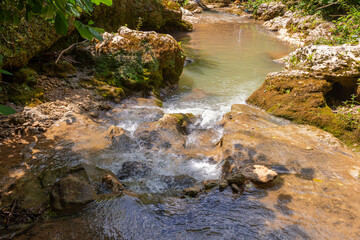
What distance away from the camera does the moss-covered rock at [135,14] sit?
8.18m

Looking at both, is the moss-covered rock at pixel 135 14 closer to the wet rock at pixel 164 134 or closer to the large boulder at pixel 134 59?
the large boulder at pixel 134 59

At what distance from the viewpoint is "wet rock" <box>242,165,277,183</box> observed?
3316mm

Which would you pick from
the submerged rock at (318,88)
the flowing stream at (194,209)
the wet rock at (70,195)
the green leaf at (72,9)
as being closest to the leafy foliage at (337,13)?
the submerged rock at (318,88)

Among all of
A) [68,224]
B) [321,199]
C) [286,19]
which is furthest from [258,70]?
[286,19]

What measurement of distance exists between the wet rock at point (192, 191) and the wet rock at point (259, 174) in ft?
2.47

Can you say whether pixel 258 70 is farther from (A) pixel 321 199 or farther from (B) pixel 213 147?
(A) pixel 321 199

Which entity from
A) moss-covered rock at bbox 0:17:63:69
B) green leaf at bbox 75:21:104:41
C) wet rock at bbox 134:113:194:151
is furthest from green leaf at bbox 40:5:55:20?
moss-covered rock at bbox 0:17:63:69

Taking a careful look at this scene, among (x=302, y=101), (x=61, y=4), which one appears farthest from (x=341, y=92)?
(x=61, y=4)

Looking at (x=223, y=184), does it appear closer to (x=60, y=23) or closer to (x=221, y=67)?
(x=60, y=23)

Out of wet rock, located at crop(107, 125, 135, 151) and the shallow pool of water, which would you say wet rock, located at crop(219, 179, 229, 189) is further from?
the shallow pool of water

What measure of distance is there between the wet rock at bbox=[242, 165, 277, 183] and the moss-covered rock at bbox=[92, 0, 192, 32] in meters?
5.90

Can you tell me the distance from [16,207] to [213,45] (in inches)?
501

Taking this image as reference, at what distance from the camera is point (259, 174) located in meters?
3.38

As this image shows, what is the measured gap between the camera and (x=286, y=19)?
56.9ft
